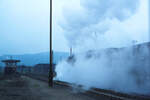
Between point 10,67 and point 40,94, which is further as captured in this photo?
→ point 10,67

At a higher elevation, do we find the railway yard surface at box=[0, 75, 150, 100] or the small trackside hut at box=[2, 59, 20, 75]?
the railway yard surface at box=[0, 75, 150, 100]

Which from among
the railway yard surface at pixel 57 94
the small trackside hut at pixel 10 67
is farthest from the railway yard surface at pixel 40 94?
the small trackside hut at pixel 10 67

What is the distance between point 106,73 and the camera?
49.2ft

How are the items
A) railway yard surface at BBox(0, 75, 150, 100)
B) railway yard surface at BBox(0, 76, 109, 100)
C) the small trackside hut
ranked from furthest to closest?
1. the small trackside hut
2. railway yard surface at BBox(0, 76, 109, 100)
3. railway yard surface at BBox(0, 75, 150, 100)

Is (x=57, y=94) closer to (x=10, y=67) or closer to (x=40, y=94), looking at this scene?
(x=40, y=94)

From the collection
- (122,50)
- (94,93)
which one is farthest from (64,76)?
(94,93)

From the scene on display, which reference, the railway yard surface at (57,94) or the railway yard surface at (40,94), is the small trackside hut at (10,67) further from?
the railway yard surface at (57,94)

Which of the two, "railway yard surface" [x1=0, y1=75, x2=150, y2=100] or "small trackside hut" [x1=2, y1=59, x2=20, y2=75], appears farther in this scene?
"small trackside hut" [x1=2, y1=59, x2=20, y2=75]

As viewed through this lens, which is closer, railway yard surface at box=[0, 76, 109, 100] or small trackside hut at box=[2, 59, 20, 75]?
railway yard surface at box=[0, 76, 109, 100]

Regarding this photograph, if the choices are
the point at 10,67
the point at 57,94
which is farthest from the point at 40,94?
the point at 10,67

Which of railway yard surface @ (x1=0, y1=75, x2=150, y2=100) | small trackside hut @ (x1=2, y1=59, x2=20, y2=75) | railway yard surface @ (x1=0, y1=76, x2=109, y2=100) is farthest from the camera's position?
small trackside hut @ (x1=2, y1=59, x2=20, y2=75)

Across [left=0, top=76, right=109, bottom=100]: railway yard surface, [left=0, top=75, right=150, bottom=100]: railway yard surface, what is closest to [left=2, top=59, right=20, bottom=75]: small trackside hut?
[left=0, top=76, right=109, bottom=100]: railway yard surface

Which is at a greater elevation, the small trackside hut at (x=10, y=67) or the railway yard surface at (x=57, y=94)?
the railway yard surface at (x=57, y=94)

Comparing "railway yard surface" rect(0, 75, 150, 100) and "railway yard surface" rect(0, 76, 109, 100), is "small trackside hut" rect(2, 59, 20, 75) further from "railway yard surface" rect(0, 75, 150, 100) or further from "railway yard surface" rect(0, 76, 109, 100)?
"railway yard surface" rect(0, 75, 150, 100)
